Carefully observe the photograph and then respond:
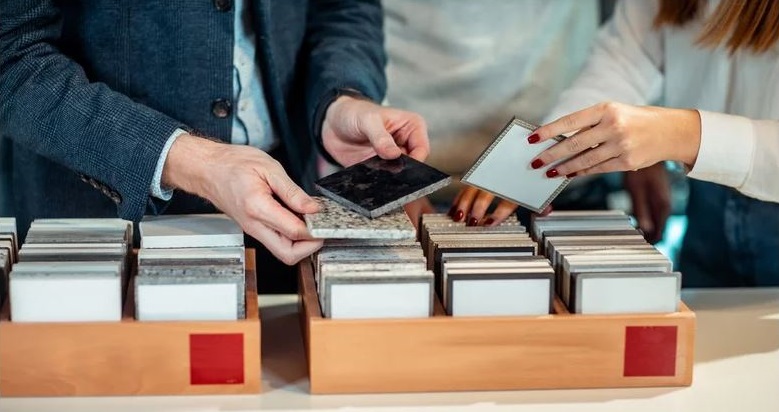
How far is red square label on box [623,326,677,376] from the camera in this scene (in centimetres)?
163

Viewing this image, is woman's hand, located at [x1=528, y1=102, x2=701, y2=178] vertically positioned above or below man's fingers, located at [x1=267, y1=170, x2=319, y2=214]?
above

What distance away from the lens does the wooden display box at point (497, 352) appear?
5.22 ft

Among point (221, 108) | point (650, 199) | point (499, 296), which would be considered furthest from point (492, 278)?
point (650, 199)

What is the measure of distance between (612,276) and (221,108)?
763mm

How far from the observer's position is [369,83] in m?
2.18

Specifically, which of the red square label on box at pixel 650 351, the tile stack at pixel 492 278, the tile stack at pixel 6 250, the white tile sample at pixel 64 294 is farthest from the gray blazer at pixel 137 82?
the red square label on box at pixel 650 351

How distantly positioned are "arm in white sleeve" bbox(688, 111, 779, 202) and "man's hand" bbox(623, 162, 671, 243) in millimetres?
838

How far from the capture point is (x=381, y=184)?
1.73 metres

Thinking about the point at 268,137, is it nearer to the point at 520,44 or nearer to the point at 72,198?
the point at 72,198

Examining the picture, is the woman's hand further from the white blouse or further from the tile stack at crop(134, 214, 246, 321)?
the tile stack at crop(134, 214, 246, 321)

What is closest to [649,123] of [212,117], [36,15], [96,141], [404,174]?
[404,174]

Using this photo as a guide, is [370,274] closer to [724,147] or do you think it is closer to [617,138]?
[617,138]

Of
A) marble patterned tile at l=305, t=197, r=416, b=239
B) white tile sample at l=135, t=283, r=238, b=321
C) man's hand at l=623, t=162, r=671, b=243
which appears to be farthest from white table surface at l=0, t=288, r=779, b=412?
man's hand at l=623, t=162, r=671, b=243

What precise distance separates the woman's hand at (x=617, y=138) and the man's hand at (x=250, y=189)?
398 mm
